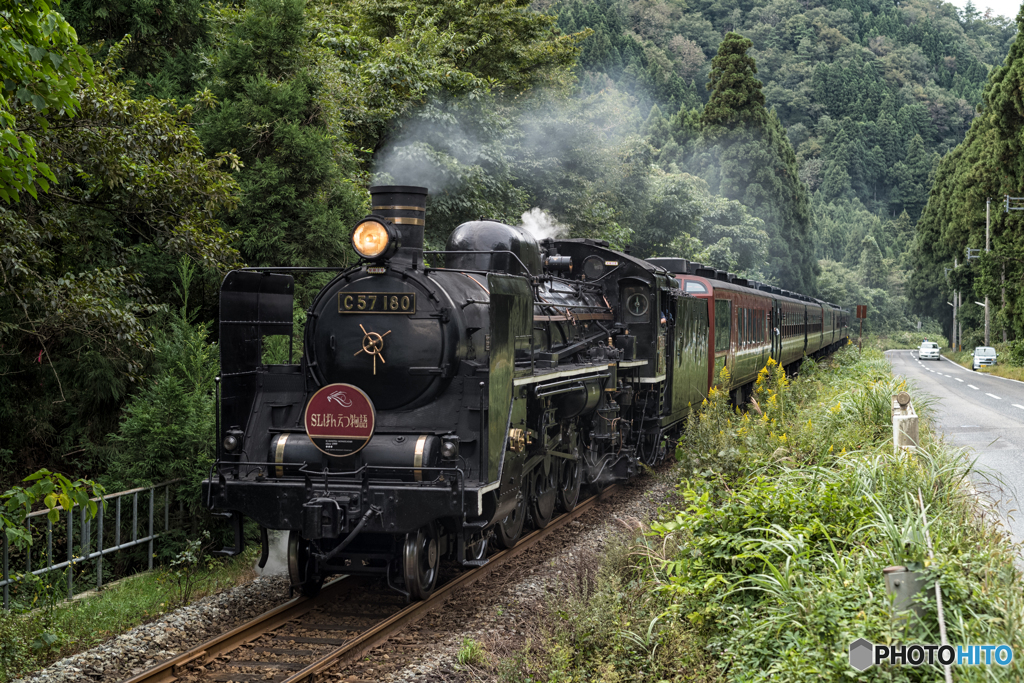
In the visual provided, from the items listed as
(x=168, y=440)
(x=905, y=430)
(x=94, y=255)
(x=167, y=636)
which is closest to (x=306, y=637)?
(x=167, y=636)

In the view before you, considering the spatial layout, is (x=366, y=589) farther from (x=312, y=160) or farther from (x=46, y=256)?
(x=312, y=160)

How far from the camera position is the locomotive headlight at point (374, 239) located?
6784 millimetres

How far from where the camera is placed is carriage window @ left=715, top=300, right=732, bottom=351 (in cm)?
1482

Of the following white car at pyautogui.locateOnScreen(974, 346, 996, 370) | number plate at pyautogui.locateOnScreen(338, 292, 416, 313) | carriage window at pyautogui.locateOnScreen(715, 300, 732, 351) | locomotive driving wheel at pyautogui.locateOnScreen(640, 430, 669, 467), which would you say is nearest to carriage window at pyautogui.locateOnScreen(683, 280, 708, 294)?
carriage window at pyautogui.locateOnScreen(715, 300, 732, 351)

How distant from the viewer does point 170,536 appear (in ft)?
26.5

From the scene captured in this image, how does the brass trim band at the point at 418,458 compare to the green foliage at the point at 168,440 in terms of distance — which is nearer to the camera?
the brass trim band at the point at 418,458

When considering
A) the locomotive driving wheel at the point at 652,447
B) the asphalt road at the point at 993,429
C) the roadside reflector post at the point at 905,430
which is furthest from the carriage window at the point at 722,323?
the roadside reflector post at the point at 905,430

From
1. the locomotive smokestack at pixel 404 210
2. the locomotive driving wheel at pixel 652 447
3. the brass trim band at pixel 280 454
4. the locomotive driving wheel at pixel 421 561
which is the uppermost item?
the locomotive smokestack at pixel 404 210

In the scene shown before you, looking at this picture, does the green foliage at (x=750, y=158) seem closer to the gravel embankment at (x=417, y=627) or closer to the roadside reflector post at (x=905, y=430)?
the roadside reflector post at (x=905, y=430)

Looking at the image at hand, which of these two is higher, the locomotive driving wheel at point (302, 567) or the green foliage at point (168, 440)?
the green foliage at point (168, 440)

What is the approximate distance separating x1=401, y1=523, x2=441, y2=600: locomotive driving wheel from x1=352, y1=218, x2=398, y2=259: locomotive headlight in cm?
221

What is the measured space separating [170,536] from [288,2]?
26.4ft

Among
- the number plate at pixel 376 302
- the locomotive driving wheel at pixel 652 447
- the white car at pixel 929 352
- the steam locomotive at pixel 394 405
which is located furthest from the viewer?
the white car at pixel 929 352

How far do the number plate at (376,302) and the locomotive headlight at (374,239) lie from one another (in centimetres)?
32
